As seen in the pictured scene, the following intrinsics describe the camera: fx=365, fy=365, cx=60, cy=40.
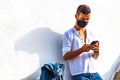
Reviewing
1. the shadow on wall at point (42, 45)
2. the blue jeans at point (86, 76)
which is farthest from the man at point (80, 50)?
the shadow on wall at point (42, 45)

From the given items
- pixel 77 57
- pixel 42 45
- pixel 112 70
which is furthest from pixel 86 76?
pixel 112 70

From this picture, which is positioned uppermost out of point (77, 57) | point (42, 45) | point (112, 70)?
point (42, 45)

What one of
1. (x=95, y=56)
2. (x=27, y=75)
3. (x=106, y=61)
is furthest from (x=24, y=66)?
(x=106, y=61)

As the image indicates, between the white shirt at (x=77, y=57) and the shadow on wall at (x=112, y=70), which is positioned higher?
the white shirt at (x=77, y=57)

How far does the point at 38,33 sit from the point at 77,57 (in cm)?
40

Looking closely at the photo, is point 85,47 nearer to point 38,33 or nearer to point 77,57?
point 77,57

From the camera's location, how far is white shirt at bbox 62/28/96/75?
318 cm

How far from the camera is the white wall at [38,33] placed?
2908 mm

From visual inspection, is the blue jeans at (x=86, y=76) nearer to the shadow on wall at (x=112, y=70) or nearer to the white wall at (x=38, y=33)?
the white wall at (x=38, y=33)

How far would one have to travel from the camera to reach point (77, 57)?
321 centimetres

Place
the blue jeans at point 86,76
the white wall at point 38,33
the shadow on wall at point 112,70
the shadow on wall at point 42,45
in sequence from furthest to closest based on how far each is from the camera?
the shadow on wall at point 112,70 → the blue jeans at point 86,76 → the shadow on wall at point 42,45 → the white wall at point 38,33

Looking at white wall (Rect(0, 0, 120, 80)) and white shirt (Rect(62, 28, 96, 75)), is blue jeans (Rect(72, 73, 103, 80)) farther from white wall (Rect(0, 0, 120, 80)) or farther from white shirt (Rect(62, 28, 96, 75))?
white wall (Rect(0, 0, 120, 80))

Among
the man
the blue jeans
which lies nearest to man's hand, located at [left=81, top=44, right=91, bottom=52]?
the man

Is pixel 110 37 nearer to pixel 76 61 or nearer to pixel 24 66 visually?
pixel 76 61
